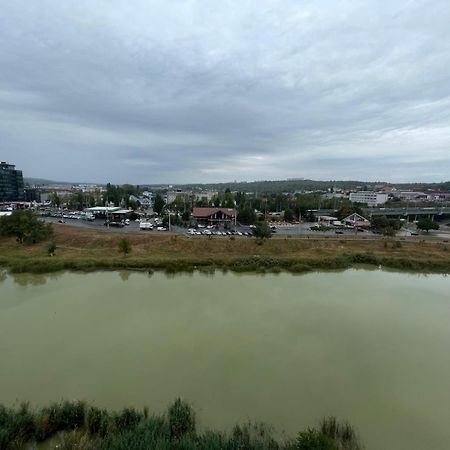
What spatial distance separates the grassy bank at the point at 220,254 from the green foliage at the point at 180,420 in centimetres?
1033

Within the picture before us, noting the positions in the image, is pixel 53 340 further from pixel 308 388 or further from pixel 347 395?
pixel 347 395

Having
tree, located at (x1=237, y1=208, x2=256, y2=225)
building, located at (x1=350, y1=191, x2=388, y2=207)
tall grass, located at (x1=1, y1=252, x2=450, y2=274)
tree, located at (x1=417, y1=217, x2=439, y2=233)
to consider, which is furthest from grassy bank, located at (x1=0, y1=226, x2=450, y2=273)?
building, located at (x1=350, y1=191, x2=388, y2=207)

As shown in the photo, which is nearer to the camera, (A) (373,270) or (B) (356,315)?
(B) (356,315)

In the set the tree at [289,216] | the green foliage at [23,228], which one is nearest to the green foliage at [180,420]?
the green foliage at [23,228]

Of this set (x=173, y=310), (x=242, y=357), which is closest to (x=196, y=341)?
(x=242, y=357)

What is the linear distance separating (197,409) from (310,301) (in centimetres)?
712

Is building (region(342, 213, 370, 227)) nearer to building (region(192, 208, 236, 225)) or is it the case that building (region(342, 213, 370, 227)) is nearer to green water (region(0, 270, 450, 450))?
building (region(192, 208, 236, 225))

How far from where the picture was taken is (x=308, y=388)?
656cm

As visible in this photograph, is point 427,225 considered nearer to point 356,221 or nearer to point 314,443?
point 356,221

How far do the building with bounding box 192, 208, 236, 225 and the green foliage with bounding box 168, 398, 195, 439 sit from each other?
77.9 ft

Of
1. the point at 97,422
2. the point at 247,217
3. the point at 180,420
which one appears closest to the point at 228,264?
the point at 180,420

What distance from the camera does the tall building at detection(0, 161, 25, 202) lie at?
5247 centimetres

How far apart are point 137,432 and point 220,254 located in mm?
14177

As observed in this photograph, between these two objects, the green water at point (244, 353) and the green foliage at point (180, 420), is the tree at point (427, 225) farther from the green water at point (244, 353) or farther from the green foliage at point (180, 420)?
the green foliage at point (180, 420)
